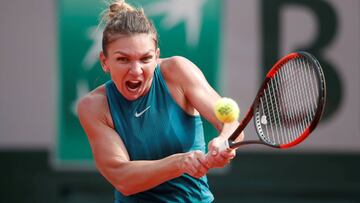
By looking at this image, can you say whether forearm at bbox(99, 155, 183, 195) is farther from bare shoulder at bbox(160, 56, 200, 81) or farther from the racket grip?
bare shoulder at bbox(160, 56, 200, 81)

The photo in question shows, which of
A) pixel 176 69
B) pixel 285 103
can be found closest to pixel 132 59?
pixel 176 69

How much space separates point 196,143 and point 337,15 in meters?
3.84

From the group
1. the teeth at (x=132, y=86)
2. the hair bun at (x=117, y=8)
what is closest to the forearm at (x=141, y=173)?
the teeth at (x=132, y=86)

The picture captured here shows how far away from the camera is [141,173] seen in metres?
3.84

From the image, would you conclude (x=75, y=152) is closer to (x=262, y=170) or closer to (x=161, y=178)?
(x=262, y=170)

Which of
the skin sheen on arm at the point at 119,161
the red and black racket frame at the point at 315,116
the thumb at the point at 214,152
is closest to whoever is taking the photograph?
the red and black racket frame at the point at 315,116

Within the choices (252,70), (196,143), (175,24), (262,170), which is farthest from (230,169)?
(196,143)

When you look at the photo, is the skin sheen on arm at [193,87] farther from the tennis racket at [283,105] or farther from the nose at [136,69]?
the nose at [136,69]

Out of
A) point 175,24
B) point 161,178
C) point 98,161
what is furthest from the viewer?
point 175,24

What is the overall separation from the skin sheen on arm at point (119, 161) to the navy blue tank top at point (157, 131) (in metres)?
0.06

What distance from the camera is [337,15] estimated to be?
7.67 meters

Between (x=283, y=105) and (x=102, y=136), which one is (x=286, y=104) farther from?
(x=102, y=136)

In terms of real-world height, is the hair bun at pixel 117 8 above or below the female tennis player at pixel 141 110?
above

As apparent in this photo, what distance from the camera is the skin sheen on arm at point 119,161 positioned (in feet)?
12.2
